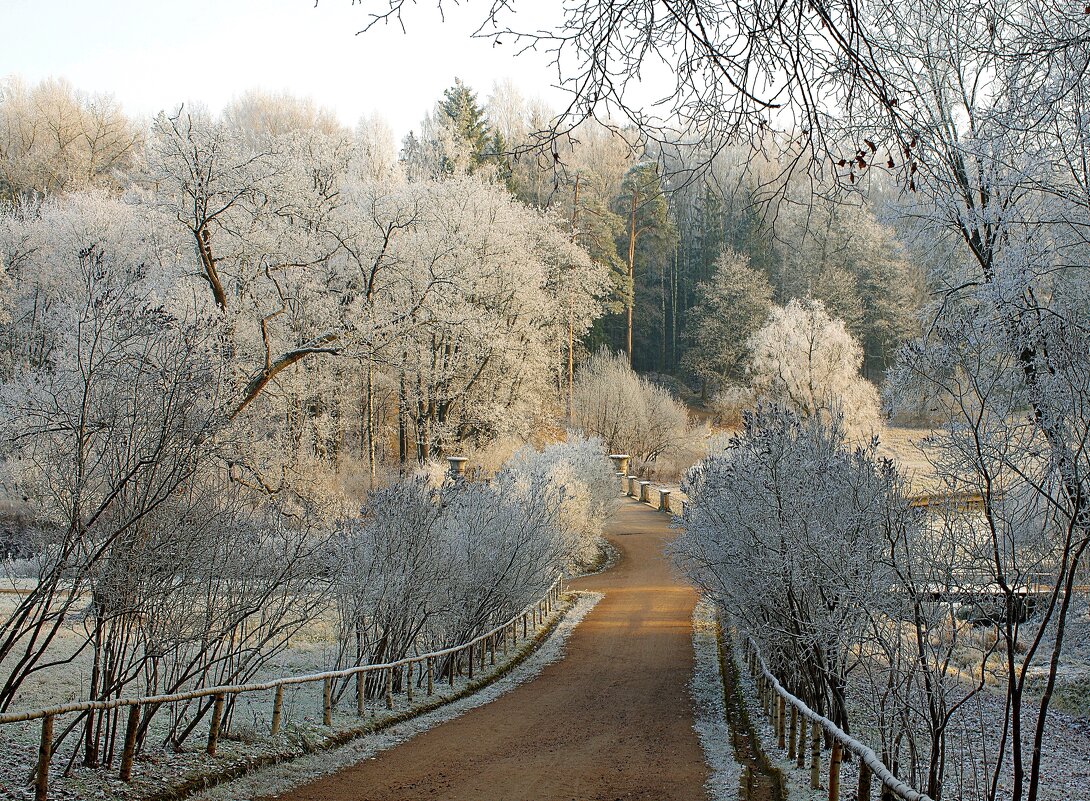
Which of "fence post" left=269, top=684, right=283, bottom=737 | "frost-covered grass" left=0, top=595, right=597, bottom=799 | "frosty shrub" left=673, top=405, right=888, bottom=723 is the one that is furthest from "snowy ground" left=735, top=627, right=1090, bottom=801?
"fence post" left=269, top=684, right=283, bottom=737

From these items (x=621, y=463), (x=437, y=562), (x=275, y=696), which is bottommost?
(x=275, y=696)

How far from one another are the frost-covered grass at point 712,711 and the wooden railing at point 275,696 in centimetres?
359

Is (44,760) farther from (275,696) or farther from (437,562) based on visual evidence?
(437,562)

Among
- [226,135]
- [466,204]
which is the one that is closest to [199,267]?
[226,135]

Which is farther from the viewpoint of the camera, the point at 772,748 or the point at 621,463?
the point at 621,463

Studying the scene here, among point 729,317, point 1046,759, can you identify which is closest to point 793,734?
point 1046,759

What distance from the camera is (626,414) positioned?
47.9 metres

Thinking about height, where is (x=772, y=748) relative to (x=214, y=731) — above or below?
below

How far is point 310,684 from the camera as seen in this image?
537 inches

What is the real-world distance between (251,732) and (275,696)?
2.61ft

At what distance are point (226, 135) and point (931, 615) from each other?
20.2m

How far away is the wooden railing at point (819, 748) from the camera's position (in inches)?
194

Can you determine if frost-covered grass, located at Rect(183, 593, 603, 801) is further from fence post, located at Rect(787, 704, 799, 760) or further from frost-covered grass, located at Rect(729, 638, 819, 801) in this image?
fence post, located at Rect(787, 704, 799, 760)

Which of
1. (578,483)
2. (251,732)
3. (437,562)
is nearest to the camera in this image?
(251,732)
